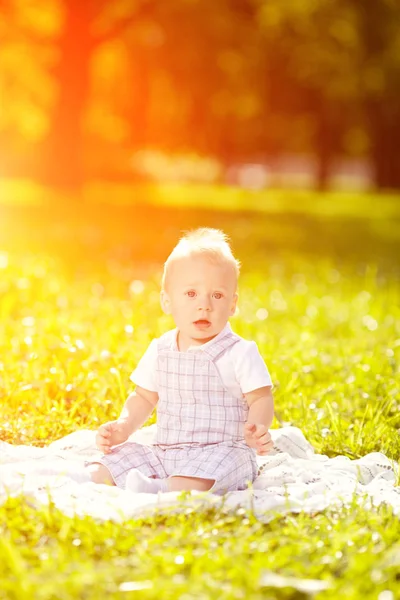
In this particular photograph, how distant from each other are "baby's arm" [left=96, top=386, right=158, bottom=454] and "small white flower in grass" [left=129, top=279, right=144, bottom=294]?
4.02 meters

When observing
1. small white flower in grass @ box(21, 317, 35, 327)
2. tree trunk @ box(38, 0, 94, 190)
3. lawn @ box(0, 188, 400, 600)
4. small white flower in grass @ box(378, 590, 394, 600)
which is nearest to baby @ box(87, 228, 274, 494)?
lawn @ box(0, 188, 400, 600)

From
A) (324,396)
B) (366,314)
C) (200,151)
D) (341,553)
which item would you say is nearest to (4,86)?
(200,151)

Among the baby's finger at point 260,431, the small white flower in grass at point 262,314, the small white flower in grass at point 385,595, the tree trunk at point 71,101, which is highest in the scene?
the tree trunk at point 71,101

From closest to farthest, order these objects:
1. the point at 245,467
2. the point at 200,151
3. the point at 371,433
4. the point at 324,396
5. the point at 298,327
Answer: the point at 245,467 < the point at 371,433 < the point at 324,396 < the point at 298,327 < the point at 200,151

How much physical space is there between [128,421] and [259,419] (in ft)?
2.05

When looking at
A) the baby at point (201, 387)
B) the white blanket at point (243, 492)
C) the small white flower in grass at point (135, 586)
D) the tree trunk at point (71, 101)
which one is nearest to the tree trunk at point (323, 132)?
the tree trunk at point (71, 101)

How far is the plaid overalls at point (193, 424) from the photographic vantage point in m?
4.26

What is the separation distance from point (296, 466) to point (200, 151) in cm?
5013

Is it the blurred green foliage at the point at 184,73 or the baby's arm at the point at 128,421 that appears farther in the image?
the blurred green foliage at the point at 184,73

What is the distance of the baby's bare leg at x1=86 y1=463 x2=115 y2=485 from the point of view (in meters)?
4.20

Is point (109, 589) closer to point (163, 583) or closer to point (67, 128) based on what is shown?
point (163, 583)

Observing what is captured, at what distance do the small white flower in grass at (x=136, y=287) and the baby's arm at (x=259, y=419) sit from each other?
4377 mm

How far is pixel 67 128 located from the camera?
2309 centimetres

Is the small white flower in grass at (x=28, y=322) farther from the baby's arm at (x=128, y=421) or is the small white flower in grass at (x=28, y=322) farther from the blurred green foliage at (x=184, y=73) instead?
the blurred green foliage at (x=184, y=73)
